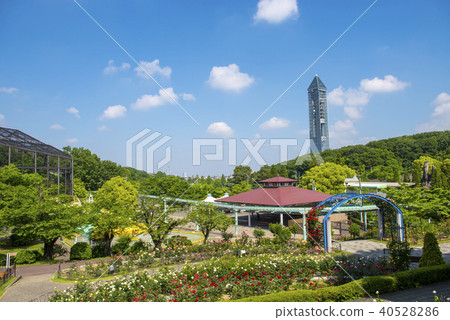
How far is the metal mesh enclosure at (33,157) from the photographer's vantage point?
25797mm

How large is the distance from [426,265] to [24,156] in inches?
1286

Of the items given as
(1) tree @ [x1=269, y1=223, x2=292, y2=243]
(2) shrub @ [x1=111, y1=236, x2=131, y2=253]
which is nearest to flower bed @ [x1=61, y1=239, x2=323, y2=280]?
(1) tree @ [x1=269, y1=223, x2=292, y2=243]

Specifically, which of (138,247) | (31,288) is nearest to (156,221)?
(138,247)

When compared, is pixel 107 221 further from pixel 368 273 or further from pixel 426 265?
pixel 426 265

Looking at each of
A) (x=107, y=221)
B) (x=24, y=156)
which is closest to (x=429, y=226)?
(x=107, y=221)

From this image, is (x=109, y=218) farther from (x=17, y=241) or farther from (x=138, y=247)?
(x=17, y=241)

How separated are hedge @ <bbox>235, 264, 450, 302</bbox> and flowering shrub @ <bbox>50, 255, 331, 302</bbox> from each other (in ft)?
3.64

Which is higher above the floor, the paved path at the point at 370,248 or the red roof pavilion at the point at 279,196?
the red roof pavilion at the point at 279,196

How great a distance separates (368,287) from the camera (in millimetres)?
8828

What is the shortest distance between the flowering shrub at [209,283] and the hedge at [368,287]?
1109 mm

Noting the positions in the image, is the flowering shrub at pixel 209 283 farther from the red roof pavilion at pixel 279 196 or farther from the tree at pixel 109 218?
the red roof pavilion at pixel 279 196

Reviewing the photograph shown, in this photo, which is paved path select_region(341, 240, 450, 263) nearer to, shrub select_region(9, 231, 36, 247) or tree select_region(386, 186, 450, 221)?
tree select_region(386, 186, 450, 221)

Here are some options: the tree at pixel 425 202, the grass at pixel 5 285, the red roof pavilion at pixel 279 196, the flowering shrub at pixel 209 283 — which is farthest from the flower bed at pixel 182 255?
the tree at pixel 425 202
